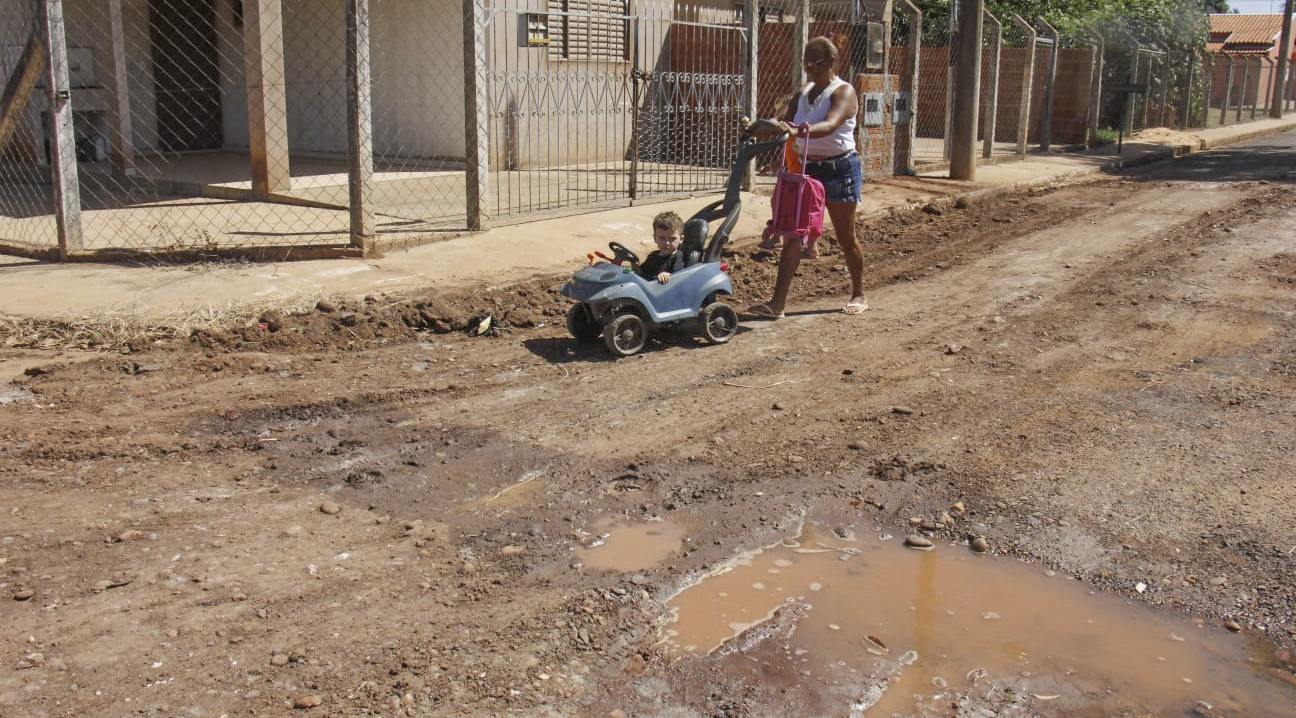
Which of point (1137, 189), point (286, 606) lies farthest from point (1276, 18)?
point (286, 606)

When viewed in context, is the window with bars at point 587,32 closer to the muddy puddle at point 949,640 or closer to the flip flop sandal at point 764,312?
the flip flop sandal at point 764,312

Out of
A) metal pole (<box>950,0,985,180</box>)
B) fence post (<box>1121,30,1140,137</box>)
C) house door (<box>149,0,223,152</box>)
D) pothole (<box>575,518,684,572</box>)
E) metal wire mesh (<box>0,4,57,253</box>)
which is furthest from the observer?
fence post (<box>1121,30,1140,137</box>)

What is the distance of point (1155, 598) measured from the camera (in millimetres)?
3982

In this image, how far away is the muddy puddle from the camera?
3.43 m

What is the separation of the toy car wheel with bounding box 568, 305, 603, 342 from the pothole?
262 centimetres

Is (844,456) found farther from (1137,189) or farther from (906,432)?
(1137,189)

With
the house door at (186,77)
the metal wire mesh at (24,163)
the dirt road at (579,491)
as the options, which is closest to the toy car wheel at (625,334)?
the dirt road at (579,491)

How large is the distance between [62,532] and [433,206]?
7.39 meters

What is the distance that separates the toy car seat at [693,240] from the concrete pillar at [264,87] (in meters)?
6.48

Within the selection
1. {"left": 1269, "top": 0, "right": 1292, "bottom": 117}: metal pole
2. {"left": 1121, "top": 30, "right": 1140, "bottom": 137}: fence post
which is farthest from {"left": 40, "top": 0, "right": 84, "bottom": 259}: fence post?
{"left": 1269, "top": 0, "right": 1292, "bottom": 117}: metal pole

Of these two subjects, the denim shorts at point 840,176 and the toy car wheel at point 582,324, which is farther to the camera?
the denim shorts at point 840,176

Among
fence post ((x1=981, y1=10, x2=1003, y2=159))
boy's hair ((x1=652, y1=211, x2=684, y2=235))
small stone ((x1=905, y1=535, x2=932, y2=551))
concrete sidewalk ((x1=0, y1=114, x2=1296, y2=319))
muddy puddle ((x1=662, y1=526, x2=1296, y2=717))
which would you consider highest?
fence post ((x1=981, y1=10, x2=1003, y2=159))

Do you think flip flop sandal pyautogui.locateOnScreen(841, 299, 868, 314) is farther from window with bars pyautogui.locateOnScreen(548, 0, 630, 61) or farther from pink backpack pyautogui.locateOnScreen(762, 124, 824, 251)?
window with bars pyautogui.locateOnScreen(548, 0, 630, 61)

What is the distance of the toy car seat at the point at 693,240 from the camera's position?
6.99 m
